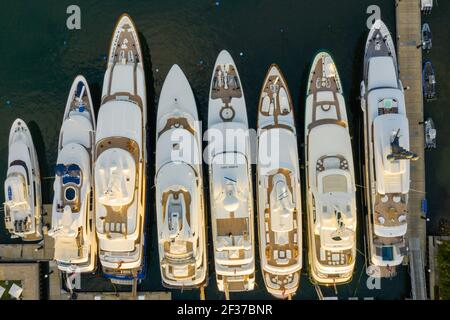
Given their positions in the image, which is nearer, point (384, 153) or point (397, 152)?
point (397, 152)

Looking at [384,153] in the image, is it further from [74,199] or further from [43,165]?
[43,165]

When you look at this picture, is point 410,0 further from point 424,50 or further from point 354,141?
point 354,141

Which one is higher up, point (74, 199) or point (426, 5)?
point (426, 5)

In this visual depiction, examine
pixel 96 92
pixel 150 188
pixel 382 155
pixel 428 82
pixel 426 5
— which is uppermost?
pixel 426 5

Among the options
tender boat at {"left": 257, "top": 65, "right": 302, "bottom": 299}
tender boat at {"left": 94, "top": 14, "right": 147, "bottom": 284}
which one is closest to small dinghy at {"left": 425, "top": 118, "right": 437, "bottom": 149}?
tender boat at {"left": 257, "top": 65, "right": 302, "bottom": 299}

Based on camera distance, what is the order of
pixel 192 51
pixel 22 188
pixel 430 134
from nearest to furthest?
pixel 22 188 → pixel 430 134 → pixel 192 51

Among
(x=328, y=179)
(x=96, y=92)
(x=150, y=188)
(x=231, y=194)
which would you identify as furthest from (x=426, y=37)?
(x=96, y=92)

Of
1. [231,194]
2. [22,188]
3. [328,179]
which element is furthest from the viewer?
[22,188]
